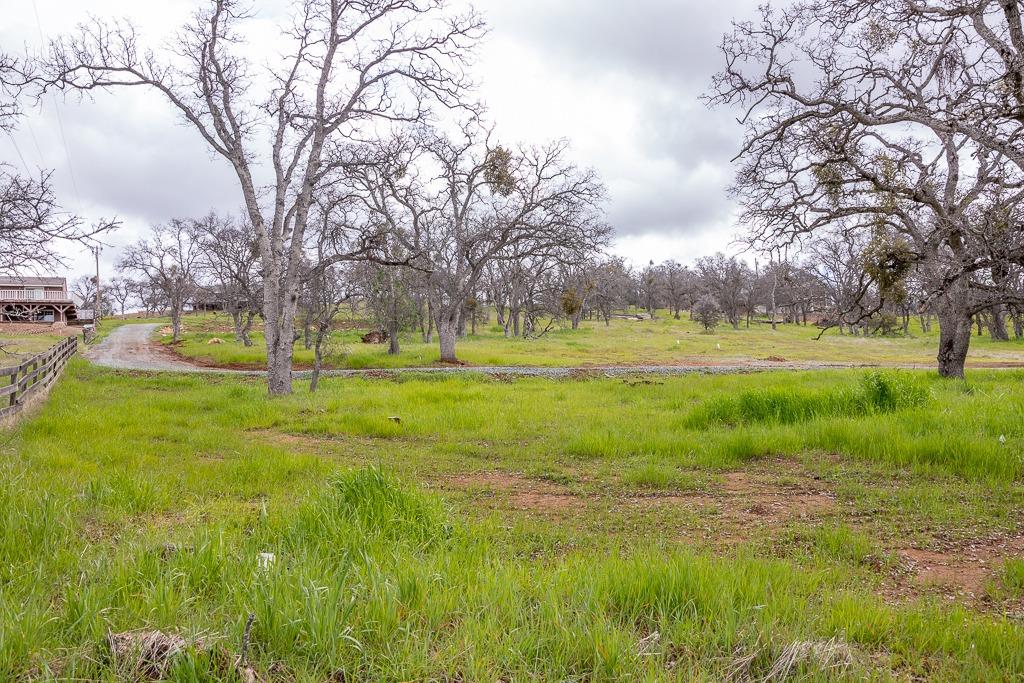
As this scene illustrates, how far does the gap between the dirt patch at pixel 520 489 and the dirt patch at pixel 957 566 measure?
2938 millimetres

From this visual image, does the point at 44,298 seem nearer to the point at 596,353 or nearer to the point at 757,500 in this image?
the point at 596,353

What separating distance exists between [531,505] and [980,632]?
156 inches

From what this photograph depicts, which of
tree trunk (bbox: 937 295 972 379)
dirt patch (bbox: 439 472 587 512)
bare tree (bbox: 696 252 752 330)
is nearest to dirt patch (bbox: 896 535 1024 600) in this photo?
dirt patch (bbox: 439 472 587 512)

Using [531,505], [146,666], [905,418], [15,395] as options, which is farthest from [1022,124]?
[15,395]

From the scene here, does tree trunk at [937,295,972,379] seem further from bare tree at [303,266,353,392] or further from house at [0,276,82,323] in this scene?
house at [0,276,82,323]

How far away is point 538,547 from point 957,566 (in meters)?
3.24

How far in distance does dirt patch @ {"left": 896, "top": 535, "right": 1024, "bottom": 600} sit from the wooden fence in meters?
12.3

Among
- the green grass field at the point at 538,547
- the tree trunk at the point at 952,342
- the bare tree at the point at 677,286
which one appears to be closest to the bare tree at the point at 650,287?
the bare tree at the point at 677,286

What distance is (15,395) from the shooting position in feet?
35.2

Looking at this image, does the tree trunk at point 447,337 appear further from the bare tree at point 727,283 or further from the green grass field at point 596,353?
the bare tree at point 727,283

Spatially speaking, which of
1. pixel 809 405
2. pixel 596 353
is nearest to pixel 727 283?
pixel 596 353

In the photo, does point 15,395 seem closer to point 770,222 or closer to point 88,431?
point 88,431

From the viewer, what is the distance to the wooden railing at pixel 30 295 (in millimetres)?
54062

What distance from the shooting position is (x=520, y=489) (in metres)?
7.07
